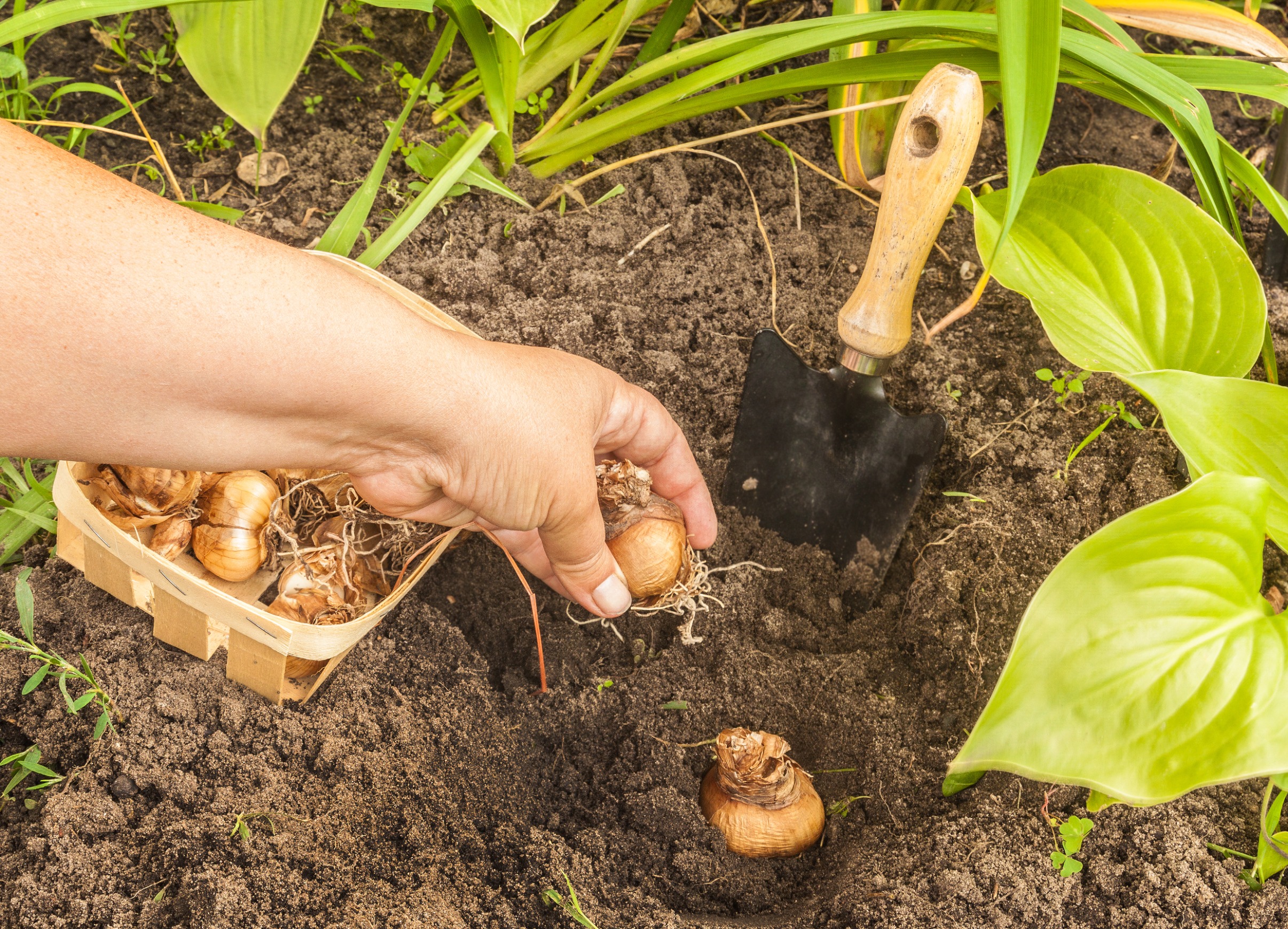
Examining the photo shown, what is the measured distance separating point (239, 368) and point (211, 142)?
1.17 metres

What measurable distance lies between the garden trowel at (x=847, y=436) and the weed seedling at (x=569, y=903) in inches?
28.2

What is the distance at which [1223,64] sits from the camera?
121 centimetres

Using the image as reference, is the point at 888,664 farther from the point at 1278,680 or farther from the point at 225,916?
the point at 225,916

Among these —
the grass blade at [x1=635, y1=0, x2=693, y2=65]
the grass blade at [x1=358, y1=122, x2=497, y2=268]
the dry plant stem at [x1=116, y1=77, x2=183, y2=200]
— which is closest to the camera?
the grass blade at [x1=358, y1=122, x2=497, y2=268]

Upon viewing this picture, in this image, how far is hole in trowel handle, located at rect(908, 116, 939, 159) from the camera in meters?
1.08

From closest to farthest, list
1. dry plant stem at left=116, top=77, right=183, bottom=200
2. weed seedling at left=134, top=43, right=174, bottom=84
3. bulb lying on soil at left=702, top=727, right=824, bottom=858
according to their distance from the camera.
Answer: bulb lying on soil at left=702, top=727, right=824, bottom=858
dry plant stem at left=116, top=77, right=183, bottom=200
weed seedling at left=134, top=43, right=174, bottom=84

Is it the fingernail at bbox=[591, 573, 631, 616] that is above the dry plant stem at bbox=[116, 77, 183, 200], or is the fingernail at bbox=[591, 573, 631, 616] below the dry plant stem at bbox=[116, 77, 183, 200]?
below

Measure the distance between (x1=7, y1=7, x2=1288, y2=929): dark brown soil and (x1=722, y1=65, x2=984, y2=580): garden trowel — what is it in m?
0.06

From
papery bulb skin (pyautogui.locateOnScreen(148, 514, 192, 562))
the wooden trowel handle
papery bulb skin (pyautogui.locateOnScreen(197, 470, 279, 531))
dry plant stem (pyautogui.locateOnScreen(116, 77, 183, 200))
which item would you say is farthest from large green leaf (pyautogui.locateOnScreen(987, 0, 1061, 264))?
dry plant stem (pyautogui.locateOnScreen(116, 77, 183, 200))

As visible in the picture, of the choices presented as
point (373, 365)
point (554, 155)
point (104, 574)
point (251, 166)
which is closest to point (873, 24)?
point (554, 155)

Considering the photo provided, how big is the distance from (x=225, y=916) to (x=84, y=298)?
71 centimetres

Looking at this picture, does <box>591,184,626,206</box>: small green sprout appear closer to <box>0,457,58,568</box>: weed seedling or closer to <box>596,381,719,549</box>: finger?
<box>596,381,719,549</box>: finger

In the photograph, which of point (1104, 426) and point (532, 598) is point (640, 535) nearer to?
point (532, 598)

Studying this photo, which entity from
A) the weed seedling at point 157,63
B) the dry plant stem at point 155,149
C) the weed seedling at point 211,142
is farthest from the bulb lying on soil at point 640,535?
the weed seedling at point 157,63
